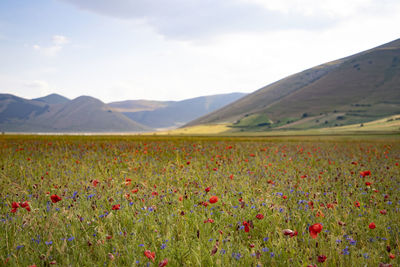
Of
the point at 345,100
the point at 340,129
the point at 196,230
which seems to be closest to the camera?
the point at 196,230

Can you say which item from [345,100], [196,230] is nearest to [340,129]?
[345,100]

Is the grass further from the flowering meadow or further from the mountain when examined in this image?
the flowering meadow

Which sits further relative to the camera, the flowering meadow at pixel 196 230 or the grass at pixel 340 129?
the grass at pixel 340 129

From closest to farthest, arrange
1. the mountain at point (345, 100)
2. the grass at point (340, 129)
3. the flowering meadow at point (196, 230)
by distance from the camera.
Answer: the flowering meadow at point (196, 230) → the grass at point (340, 129) → the mountain at point (345, 100)

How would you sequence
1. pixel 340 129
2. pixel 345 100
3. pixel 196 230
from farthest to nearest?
pixel 345 100 < pixel 340 129 < pixel 196 230

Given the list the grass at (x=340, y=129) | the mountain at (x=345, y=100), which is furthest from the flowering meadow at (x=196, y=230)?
the mountain at (x=345, y=100)

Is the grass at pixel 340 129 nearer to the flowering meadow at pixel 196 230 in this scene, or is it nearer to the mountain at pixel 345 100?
the mountain at pixel 345 100

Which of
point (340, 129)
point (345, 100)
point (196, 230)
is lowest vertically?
point (340, 129)

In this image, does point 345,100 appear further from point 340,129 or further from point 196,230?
point 196,230

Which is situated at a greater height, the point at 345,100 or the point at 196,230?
the point at 345,100

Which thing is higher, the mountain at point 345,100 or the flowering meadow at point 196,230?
the mountain at point 345,100

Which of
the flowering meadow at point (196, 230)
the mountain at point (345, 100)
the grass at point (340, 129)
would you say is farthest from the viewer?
the mountain at point (345, 100)

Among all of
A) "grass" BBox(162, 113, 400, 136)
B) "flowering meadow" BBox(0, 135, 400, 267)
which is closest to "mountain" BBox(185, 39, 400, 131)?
"grass" BBox(162, 113, 400, 136)

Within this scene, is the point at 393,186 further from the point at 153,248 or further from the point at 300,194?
the point at 153,248
